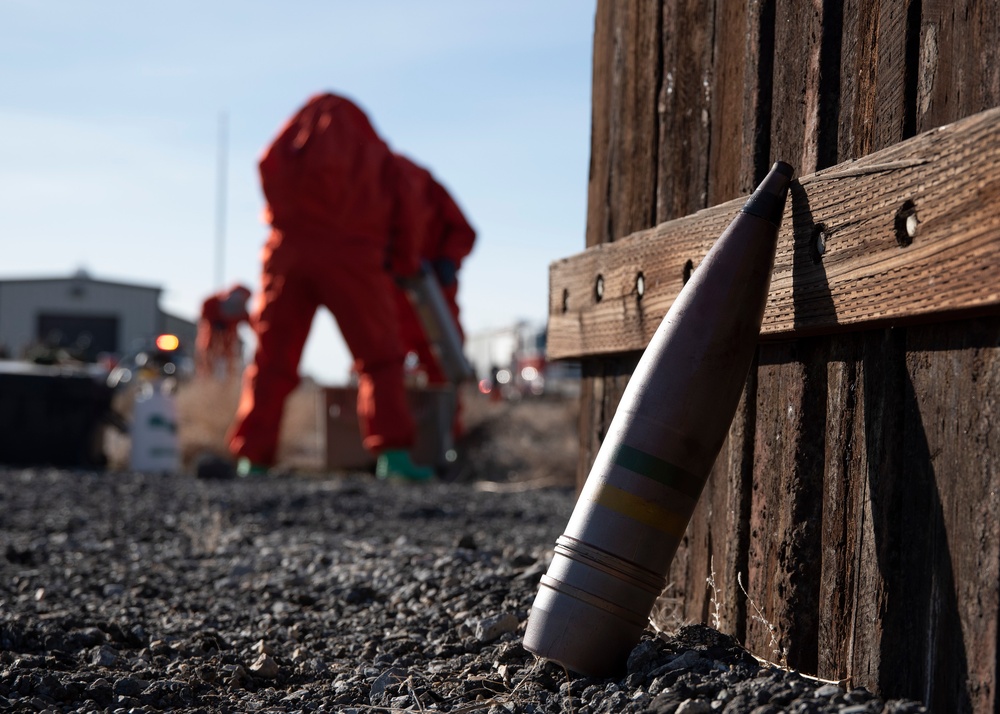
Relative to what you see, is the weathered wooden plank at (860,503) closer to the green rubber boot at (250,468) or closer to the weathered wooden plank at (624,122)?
the weathered wooden plank at (624,122)

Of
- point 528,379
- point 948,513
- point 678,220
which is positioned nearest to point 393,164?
point 678,220

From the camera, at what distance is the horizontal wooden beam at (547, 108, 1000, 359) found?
1.75m

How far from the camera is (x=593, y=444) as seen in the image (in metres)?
3.56

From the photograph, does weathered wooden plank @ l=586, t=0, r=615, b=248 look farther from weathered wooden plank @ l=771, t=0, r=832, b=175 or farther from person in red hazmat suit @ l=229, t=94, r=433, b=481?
person in red hazmat suit @ l=229, t=94, r=433, b=481

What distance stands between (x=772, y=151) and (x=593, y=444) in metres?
1.32

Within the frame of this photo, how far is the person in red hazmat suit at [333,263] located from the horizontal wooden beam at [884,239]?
5.25 meters

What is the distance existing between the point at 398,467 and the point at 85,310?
40480mm

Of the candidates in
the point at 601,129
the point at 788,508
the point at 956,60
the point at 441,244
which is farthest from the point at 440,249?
the point at 956,60

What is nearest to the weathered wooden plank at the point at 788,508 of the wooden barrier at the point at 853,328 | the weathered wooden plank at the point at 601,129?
the wooden barrier at the point at 853,328

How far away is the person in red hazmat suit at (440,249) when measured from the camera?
1021 centimetres

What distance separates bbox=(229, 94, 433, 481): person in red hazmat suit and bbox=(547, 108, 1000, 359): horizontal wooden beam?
525cm

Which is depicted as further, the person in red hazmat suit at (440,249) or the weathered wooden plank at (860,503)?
the person in red hazmat suit at (440,249)

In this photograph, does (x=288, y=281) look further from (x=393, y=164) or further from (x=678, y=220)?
(x=678, y=220)

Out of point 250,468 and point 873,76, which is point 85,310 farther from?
point 873,76
